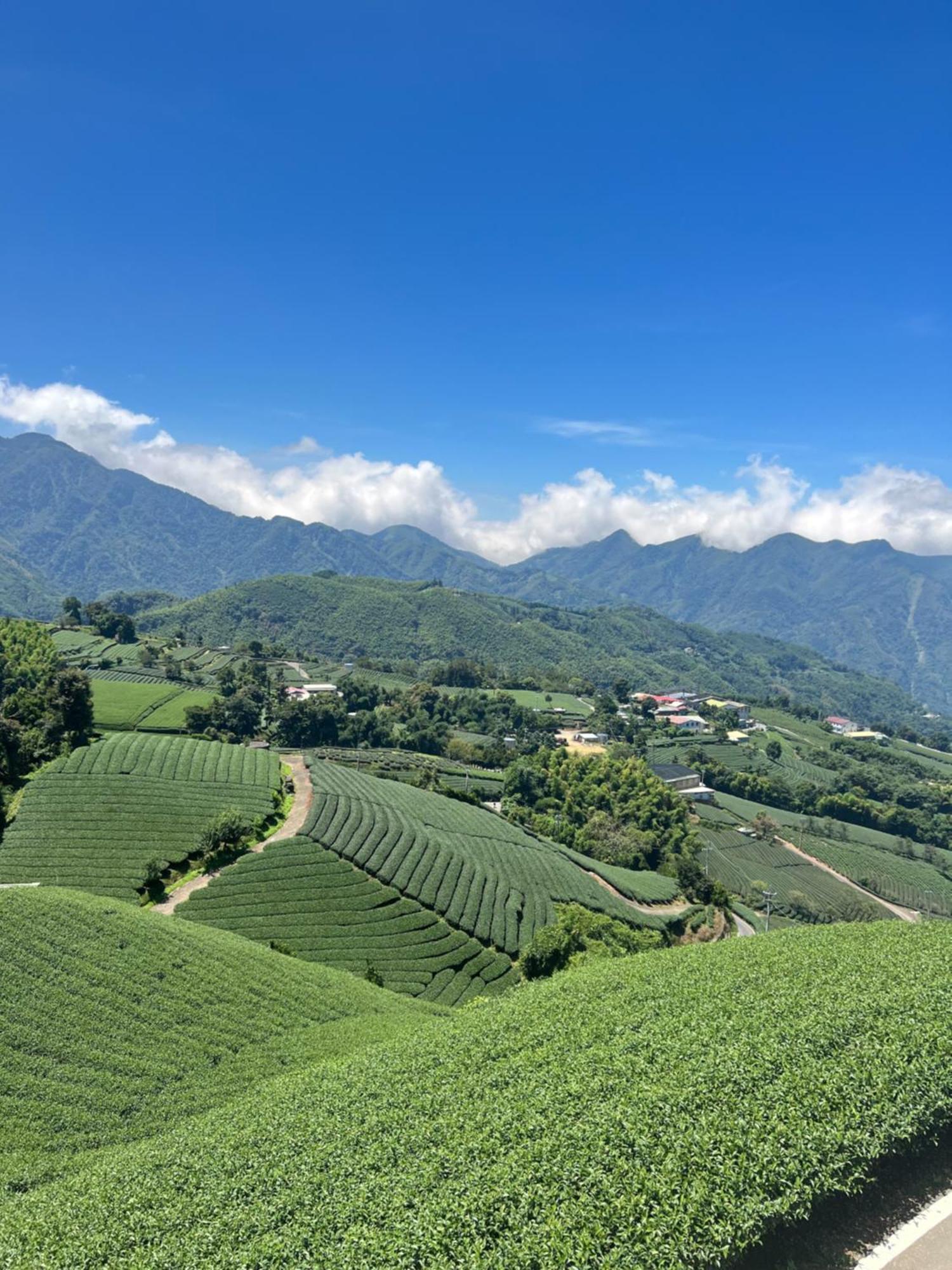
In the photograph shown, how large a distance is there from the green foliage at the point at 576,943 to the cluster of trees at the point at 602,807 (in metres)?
38.0

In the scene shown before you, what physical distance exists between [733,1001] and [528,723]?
5201 inches

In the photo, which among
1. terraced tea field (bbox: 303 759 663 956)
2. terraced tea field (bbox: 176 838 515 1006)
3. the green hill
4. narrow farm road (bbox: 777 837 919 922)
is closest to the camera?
terraced tea field (bbox: 176 838 515 1006)

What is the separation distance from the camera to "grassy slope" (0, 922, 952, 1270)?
14.6 meters

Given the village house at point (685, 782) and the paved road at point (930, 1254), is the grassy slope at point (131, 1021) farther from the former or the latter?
the village house at point (685, 782)

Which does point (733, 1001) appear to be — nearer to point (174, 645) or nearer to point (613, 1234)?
point (613, 1234)

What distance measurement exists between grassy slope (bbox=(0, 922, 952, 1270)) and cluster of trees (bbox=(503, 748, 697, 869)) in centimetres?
6978

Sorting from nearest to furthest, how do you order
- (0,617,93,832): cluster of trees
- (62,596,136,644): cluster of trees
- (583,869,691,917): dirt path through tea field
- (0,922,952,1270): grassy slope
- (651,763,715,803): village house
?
(0,922,952,1270): grassy slope → (0,617,93,832): cluster of trees → (583,869,691,917): dirt path through tea field → (651,763,715,803): village house → (62,596,136,644): cluster of trees

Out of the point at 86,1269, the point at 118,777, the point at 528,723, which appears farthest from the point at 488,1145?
the point at 528,723

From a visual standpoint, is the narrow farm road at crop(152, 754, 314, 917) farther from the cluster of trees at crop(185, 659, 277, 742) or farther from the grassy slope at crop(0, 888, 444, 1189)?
the cluster of trees at crop(185, 659, 277, 742)

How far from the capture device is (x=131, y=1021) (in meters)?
27.3

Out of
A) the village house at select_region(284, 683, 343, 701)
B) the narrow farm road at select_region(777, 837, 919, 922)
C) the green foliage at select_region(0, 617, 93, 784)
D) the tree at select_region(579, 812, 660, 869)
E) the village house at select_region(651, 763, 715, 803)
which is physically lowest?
the narrow farm road at select_region(777, 837, 919, 922)

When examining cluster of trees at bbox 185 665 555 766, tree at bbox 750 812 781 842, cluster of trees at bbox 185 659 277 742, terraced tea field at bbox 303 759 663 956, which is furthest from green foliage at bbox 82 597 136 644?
tree at bbox 750 812 781 842

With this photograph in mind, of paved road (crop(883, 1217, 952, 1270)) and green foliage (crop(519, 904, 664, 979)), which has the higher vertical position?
paved road (crop(883, 1217, 952, 1270))

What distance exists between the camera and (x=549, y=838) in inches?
3602
